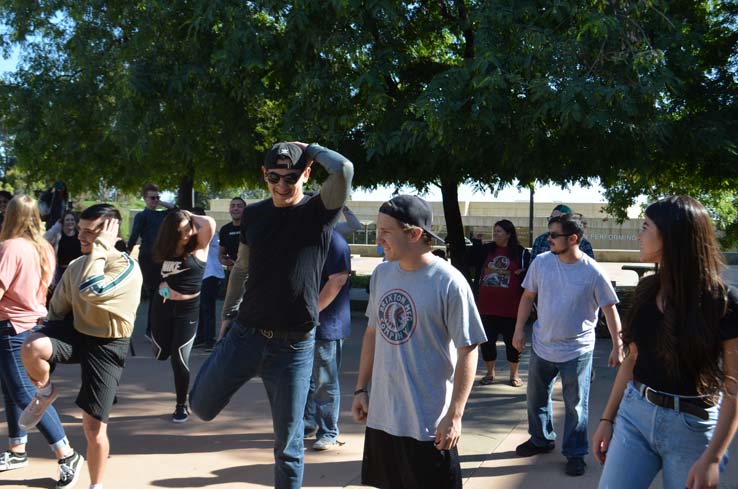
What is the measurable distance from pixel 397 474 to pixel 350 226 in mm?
3176

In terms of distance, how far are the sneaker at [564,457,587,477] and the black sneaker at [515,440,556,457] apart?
0.40 meters

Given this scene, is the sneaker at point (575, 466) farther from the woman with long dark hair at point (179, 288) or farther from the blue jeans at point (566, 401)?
the woman with long dark hair at point (179, 288)

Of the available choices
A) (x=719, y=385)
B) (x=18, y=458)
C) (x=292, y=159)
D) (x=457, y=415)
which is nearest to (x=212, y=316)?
(x=18, y=458)

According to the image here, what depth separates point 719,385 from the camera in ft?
8.44

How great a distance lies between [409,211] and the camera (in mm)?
3082

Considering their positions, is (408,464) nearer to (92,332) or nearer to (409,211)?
(409,211)

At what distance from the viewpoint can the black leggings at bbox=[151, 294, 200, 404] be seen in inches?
225

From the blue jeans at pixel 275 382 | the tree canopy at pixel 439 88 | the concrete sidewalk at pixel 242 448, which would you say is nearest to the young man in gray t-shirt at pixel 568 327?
the concrete sidewalk at pixel 242 448

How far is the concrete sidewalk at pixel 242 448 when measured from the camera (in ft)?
15.2

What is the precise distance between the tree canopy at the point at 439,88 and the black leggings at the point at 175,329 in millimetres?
4666

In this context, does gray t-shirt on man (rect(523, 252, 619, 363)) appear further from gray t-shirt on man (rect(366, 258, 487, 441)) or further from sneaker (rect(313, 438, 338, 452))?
gray t-shirt on man (rect(366, 258, 487, 441))

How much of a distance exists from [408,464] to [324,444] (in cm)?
232

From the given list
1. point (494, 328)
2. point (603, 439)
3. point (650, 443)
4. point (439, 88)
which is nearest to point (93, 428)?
point (603, 439)

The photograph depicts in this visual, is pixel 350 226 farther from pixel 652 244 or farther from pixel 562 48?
pixel 562 48
